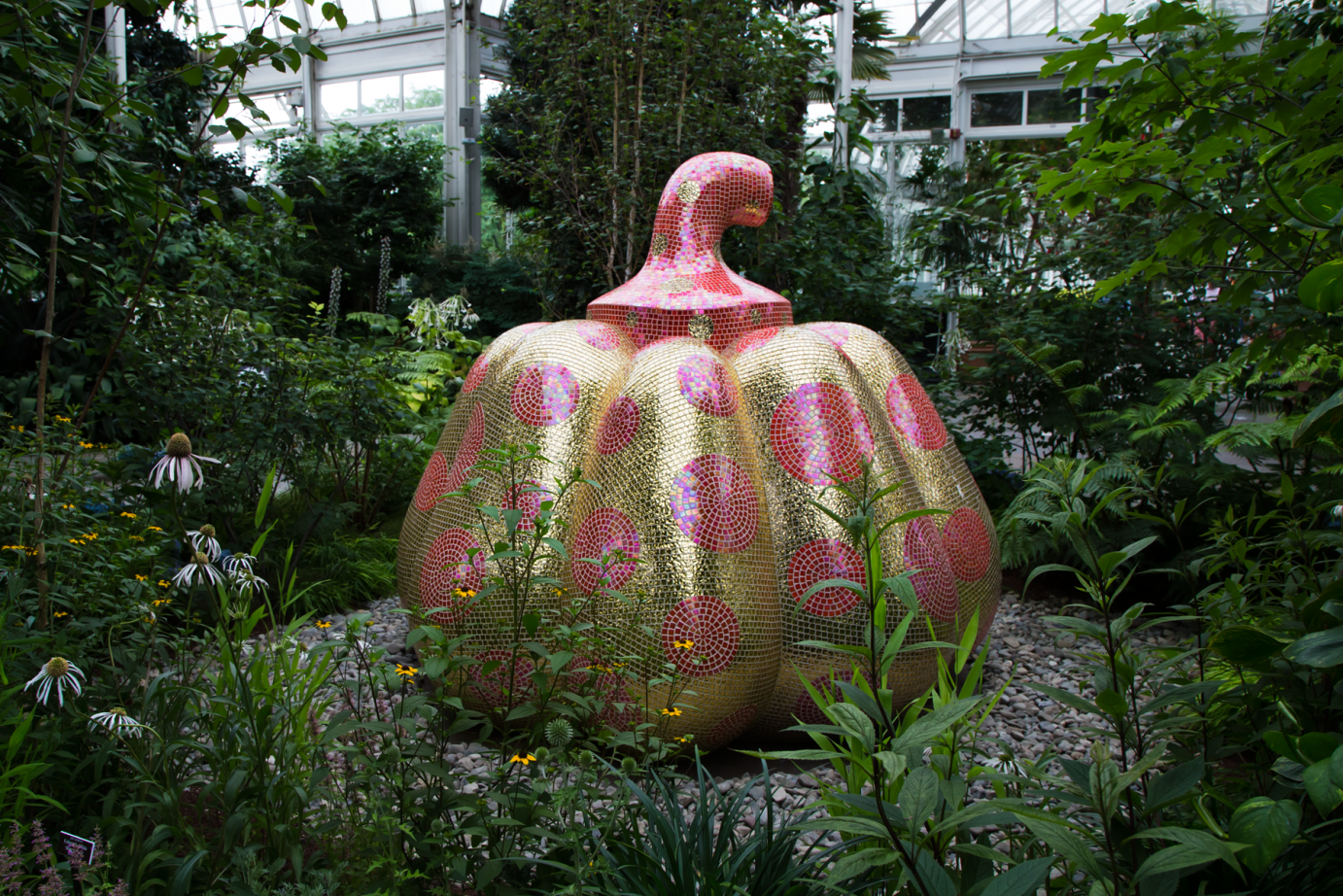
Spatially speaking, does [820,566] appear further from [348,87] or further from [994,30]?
[348,87]

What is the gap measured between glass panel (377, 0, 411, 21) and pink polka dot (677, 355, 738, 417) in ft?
60.2

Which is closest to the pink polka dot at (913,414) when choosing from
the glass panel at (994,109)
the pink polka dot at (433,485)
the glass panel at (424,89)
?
the pink polka dot at (433,485)

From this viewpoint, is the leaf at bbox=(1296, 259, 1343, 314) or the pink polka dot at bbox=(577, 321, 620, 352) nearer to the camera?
the leaf at bbox=(1296, 259, 1343, 314)

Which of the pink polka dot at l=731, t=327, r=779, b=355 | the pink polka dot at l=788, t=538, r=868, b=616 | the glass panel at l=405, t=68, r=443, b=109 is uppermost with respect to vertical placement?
the glass panel at l=405, t=68, r=443, b=109

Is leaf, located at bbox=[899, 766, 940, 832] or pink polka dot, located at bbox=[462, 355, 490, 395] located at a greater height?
pink polka dot, located at bbox=[462, 355, 490, 395]

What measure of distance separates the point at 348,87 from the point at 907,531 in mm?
20330

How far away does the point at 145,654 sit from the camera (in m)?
2.13

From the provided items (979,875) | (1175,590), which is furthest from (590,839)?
(1175,590)

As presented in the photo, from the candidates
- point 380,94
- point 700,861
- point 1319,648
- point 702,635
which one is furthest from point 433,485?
point 380,94

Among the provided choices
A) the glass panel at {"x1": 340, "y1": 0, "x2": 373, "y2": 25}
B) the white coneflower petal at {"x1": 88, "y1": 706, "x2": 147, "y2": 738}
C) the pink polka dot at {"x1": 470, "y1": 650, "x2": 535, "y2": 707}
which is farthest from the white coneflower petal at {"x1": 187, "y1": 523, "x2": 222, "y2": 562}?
the glass panel at {"x1": 340, "y1": 0, "x2": 373, "y2": 25}

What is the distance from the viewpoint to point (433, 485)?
3.46 m

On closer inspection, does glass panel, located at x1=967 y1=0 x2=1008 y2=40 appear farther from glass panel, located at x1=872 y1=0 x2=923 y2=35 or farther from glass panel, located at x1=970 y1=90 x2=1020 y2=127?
glass panel, located at x1=970 y1=90 x2=1020 y2=127

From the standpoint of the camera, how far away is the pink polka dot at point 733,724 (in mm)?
2781

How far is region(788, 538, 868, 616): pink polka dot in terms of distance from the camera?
2.87 meters
